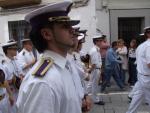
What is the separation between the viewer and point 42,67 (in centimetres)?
239

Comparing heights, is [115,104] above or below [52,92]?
below

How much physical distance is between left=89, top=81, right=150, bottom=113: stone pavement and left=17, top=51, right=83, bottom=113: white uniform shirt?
672 cm

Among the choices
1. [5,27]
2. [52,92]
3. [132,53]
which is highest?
[52,92]

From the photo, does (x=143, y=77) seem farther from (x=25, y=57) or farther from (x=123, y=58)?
(x=123, y=58)

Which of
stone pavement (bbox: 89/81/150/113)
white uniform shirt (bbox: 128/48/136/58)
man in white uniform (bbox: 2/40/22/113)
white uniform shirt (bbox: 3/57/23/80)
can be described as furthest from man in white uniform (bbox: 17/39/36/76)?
white uniform shirt (bbox: 128/48/136/58)

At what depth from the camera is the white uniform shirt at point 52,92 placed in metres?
2.24

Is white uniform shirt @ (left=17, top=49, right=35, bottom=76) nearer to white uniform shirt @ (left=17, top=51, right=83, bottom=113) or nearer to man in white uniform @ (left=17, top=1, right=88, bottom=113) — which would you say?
man in white uniform @ (left=17, top=1, right=88, bottom=113)

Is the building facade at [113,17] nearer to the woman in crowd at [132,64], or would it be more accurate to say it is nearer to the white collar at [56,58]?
the woman in crowd at [132,64]

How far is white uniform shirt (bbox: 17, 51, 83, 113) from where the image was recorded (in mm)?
2242

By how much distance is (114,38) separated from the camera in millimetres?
14945

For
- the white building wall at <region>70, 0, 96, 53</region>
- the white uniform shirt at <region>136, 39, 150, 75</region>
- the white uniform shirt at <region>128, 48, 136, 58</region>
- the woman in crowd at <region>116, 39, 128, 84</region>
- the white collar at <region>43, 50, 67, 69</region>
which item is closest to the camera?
the white collar at <region>43, 50, 67, 69</region>

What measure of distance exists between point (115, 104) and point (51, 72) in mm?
7693

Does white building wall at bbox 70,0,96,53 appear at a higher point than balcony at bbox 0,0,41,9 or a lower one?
lower

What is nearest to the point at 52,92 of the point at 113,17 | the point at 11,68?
the point at 11,68
